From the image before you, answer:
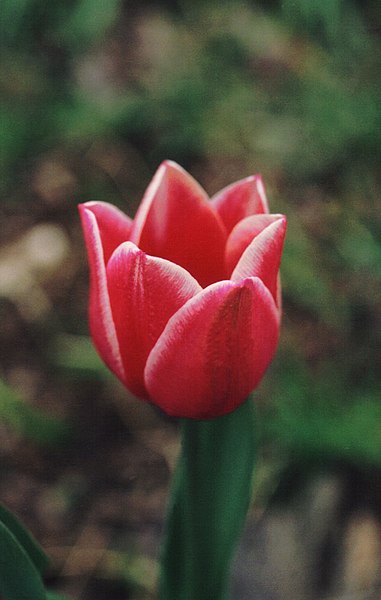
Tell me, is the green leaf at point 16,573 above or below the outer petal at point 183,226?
below

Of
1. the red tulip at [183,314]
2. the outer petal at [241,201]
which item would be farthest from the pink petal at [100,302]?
the outer petal at [241,201]

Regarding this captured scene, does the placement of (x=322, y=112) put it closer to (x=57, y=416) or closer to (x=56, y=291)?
(x=56, y=291)

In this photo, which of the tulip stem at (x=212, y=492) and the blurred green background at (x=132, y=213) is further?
the blurred green background at (x=132, y=213)

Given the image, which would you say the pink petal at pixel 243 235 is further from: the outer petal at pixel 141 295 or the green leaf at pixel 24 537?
the green leaf at pixel 24 537

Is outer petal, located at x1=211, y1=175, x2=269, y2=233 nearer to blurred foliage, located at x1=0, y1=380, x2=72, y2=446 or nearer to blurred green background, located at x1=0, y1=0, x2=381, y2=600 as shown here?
blurred green background, located at x1=0, y1=0, x2=381, y2=600

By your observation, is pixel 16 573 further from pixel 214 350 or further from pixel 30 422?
pixel 30 422

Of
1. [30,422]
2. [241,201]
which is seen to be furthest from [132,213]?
[241,201]

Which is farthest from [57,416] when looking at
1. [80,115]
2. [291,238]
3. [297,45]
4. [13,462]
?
[297,45]
